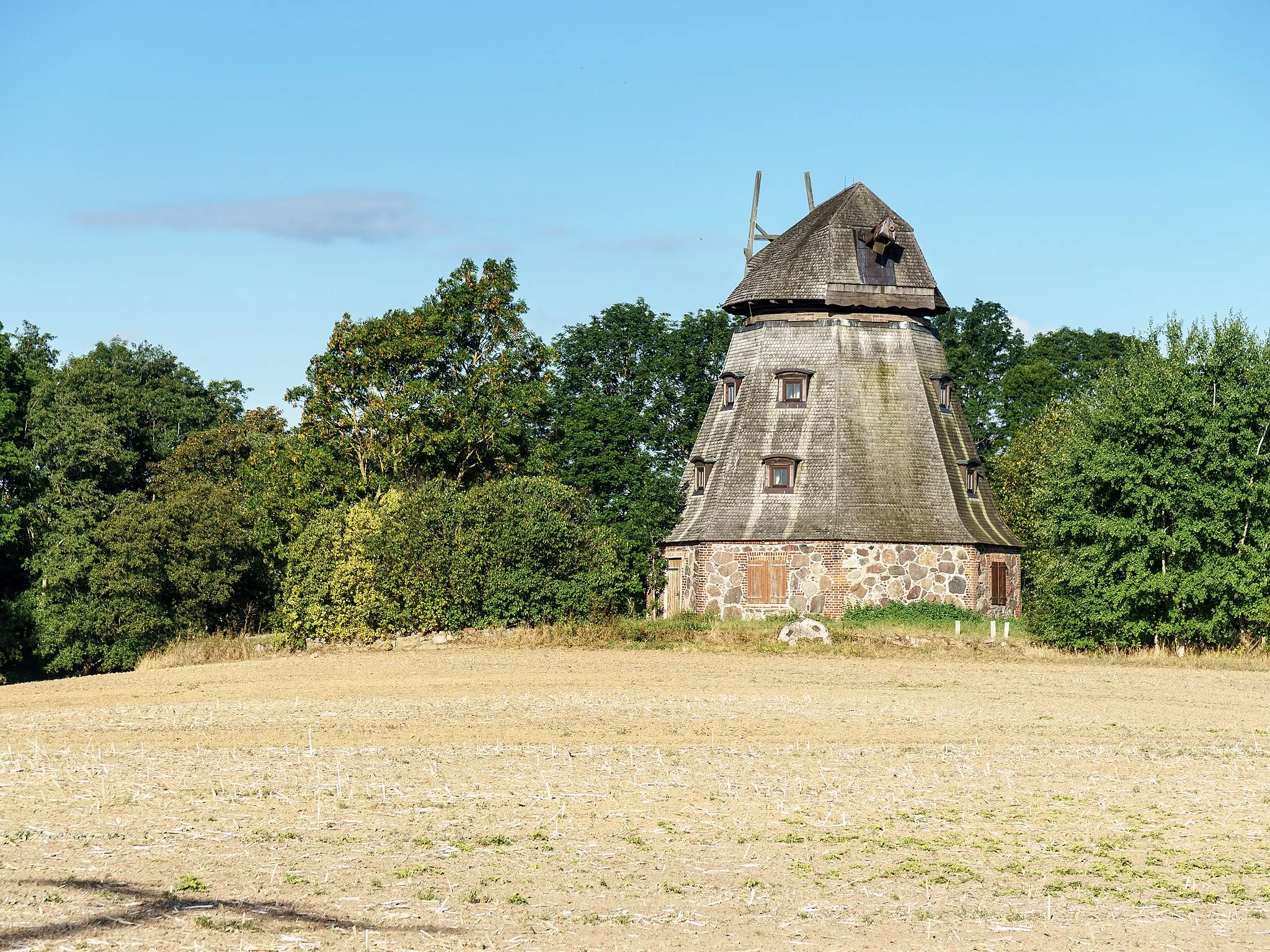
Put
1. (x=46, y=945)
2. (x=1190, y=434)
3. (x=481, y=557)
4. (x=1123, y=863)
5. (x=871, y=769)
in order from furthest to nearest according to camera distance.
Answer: (x=481, y=557), (x=1190, y=434), (x=871, y=769), (x=1123, y=863), (x=46, y=945)

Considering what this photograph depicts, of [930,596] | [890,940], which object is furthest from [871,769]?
[930,596]

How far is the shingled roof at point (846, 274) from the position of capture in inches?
2253

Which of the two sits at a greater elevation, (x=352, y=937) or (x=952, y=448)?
(x=952, y=448)

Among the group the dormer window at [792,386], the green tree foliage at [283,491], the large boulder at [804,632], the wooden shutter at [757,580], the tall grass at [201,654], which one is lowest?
the tall grass at [201,654]

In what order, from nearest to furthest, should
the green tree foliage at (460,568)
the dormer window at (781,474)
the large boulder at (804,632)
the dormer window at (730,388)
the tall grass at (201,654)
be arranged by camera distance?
1. the large boulder at (804,632)
2. the tall grass at (201,654)
3. the green tree foliage at (460,568)
4. the dormer window at (781,474)
5. the dormer window at (730,388)

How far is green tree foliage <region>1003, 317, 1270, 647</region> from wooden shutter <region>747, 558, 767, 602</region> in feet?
39.8

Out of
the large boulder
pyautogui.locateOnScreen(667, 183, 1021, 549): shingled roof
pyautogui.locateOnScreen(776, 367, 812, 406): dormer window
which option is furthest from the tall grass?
pyautogui.locateOnScreen(776, 367, 812, 406): dormer window

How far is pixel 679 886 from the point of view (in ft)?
44.5

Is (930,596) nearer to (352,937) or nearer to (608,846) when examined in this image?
(608,846)

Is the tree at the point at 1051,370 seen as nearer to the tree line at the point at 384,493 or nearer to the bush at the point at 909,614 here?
the tree line at the point at 384,493

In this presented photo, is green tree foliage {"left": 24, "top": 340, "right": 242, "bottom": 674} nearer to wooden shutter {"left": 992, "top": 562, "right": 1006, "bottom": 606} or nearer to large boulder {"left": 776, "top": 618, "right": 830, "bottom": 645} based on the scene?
large boulder {"left": 776, "top": 618, "right": 830, "bottom": 645}

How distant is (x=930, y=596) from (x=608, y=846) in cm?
3947

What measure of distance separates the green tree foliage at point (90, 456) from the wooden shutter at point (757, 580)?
21.7 m

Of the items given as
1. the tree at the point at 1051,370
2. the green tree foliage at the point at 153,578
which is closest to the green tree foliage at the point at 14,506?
the green tree foliage at the point at 153,578
